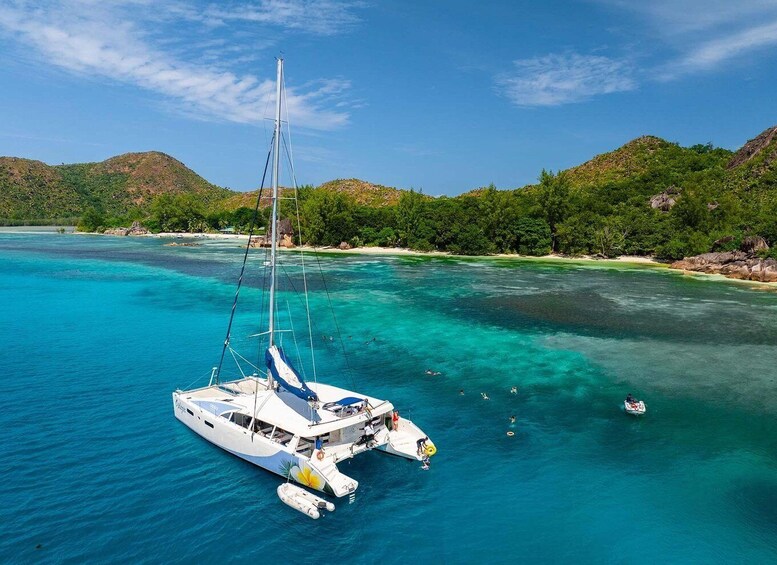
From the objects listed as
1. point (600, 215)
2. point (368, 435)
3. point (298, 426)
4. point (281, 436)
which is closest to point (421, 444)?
point (368, 435)

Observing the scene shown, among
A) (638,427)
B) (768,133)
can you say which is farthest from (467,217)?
(638,427)

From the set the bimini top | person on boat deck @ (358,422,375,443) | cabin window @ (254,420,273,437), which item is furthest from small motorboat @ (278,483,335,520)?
the bimini top

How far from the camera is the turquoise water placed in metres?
16.1

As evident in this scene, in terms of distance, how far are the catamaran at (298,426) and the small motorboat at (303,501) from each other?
0.40 meters

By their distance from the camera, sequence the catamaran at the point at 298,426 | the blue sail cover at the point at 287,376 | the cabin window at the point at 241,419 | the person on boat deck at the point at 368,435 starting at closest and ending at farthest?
1. the catamaran at the point at 298,426
2. the person on boat deck at the point at 368,435
3. the blue sail cover at the point at 287,376
4. the cabin window at the point at 241,419

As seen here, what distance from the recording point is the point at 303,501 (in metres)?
17.2

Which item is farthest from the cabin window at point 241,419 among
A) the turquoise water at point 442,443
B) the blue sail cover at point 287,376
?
the blue sail cover at point 287,376

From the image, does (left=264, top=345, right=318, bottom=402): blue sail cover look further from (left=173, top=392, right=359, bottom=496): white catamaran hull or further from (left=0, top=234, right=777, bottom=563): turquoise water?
(left=0, top=234, right=777, bottom=563): turquoise water

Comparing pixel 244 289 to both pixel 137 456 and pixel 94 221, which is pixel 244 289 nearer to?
pixel 137 456

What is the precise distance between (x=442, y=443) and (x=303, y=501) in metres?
7.39

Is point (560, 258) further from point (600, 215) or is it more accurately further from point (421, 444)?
point (421, 444)

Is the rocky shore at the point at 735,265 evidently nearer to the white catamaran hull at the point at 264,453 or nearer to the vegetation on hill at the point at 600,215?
the vegetation on hill at the point at 600,215

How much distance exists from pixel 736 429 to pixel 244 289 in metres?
52.8

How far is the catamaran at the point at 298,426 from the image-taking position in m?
18.4
